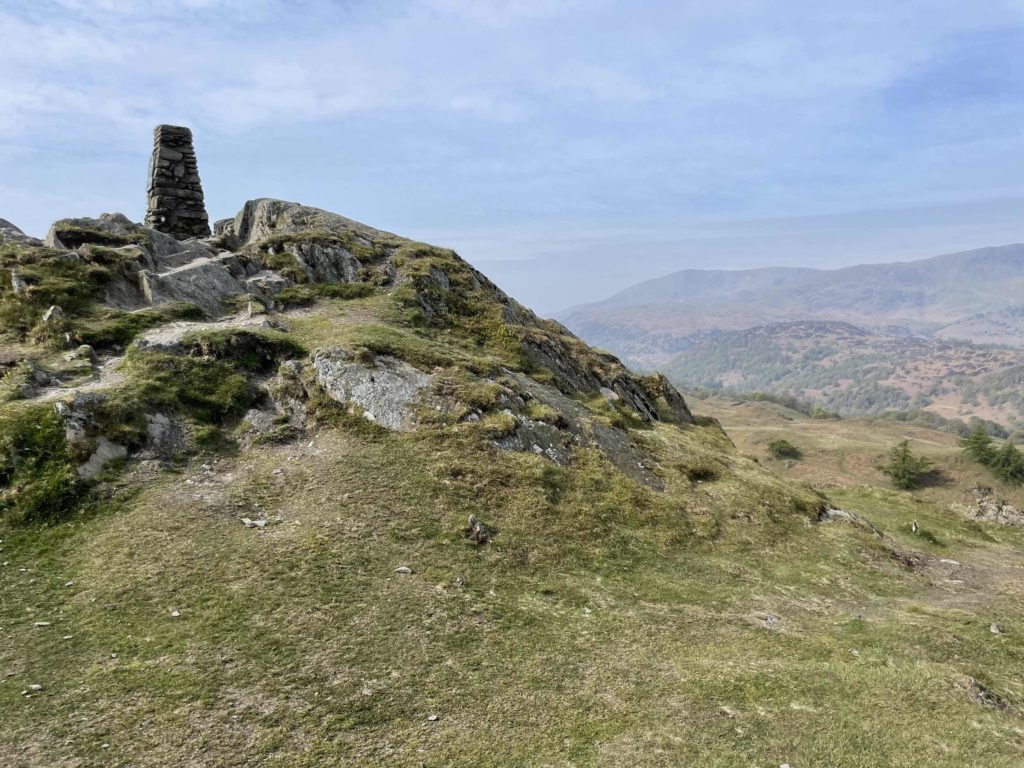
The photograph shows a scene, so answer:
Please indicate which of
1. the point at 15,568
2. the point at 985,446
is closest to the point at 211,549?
the point at 15,568

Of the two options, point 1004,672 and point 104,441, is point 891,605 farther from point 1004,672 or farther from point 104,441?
point 104,441

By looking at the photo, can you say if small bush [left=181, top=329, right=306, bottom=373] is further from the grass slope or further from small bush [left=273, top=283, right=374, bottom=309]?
small bush [left=273, top=283, right=374, bottom=309]

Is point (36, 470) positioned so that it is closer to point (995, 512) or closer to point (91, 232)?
point (91, 232)

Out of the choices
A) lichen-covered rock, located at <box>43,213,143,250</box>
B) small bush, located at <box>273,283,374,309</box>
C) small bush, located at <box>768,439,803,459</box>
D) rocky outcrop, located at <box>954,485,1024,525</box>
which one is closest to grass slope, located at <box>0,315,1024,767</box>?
rocky outcrop, located at <box>954,485,1024,525</box>

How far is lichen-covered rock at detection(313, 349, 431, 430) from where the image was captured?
24.9 metres

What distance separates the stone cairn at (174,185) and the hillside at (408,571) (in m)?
12.7

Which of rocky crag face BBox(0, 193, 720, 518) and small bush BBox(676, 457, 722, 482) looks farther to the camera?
small bush BBox(676, 457, 722, 482)

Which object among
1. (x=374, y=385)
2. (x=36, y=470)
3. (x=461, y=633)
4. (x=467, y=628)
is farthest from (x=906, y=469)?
(x=36, y=470)

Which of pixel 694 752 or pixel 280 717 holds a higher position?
pixel 280 717

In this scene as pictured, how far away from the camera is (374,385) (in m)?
26.0

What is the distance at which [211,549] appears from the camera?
1622cm

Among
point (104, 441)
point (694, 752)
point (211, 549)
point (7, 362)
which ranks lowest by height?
point (694, 752)

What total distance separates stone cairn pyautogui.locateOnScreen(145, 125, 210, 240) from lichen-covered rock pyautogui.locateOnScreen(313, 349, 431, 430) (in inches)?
1155

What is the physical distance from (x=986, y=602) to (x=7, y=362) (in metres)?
37.4
